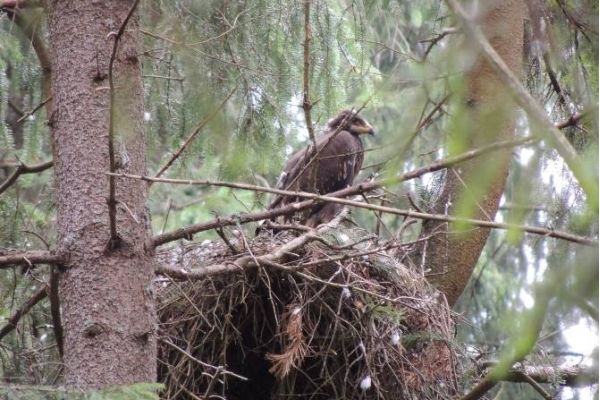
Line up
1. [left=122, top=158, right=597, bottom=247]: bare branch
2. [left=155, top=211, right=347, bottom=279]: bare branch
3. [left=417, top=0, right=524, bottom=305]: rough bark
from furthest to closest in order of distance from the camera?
1. [left=155, top=211, right=347, bottom=279]: bare branch
2. [left=122, top=158, right=597, bottom=247]: bare branch
3. [left=417, top=0, right=524, bottom=305]: rough bark

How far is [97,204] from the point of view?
3658 millimetres

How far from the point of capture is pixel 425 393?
170 inches

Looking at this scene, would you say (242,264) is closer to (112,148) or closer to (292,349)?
(292,349)

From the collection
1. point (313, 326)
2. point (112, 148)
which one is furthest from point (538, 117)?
point (313, 326)

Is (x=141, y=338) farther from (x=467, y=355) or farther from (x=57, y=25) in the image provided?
(x=467, y=355)

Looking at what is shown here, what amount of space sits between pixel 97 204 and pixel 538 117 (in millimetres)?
1994

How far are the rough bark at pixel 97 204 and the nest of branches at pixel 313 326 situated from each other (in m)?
0.60

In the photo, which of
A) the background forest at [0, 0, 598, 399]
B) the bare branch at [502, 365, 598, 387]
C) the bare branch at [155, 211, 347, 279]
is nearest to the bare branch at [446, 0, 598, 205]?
the background forest at [0, 0, 598, 399]

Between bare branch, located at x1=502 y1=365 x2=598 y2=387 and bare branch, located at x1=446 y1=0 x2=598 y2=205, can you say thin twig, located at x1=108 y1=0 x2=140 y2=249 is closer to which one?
bare branch, located at x1=446 y1=0 x2=598 y2=205

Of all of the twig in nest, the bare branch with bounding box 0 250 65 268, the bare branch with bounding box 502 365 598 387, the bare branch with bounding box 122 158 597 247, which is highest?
the bare branch with bounding box 122 158 597 247

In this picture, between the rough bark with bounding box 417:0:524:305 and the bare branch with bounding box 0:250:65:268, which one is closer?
the rough bark with bounding box 417:0:524:305

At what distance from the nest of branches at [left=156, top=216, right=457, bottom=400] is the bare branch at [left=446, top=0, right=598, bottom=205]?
2.06 m

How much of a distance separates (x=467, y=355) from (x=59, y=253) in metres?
1.89

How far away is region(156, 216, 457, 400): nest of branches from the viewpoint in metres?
4.27
